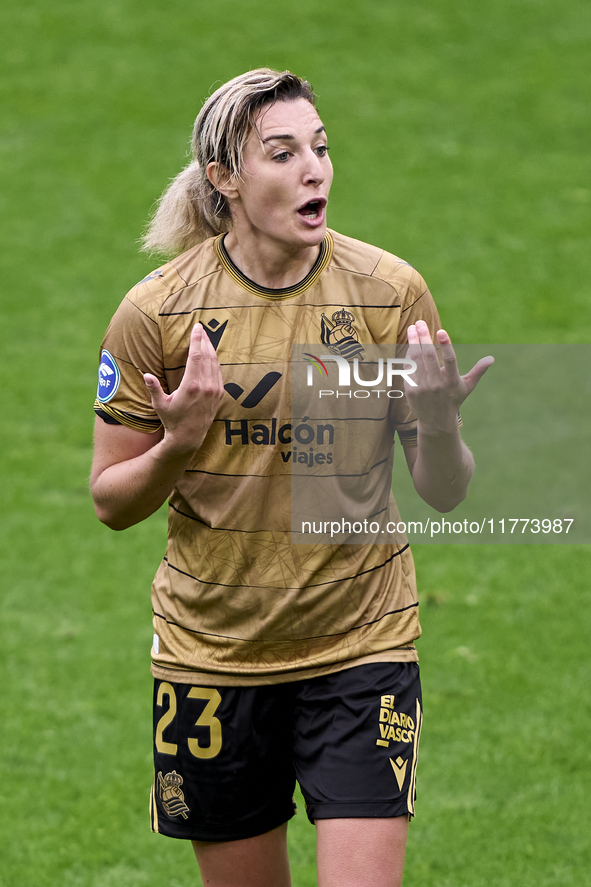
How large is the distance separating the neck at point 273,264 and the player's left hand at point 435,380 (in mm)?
503

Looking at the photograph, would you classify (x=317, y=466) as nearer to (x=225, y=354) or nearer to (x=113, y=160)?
(x=225, y=354)

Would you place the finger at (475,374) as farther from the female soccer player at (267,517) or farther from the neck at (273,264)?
the neck at (273,264)

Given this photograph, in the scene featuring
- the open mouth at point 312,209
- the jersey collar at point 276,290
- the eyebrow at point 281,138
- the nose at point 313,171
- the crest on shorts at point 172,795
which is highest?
the eyebrow at point 281,138

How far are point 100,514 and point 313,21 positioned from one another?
1451 centimetres

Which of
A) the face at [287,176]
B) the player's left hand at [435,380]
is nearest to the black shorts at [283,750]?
the player's left hand at [435,380]

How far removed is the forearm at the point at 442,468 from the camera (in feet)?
11.4

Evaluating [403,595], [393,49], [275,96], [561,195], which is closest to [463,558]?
[403,595]

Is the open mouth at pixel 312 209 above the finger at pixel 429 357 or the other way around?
above

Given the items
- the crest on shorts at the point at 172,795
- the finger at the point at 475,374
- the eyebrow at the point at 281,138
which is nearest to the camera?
the finger at the point at 475,374

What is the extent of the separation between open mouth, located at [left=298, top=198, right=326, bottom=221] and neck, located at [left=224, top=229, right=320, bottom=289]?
116mm

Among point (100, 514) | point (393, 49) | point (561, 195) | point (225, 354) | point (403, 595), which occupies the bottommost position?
point (403, 595)

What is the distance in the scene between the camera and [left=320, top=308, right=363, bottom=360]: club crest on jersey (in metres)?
3.59

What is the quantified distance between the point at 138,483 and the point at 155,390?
39cm

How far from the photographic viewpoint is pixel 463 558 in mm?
8344
